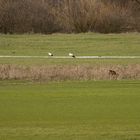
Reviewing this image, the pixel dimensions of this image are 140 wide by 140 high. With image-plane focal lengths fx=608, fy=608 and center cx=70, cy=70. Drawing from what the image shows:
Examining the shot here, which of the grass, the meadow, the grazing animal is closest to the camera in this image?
the grass

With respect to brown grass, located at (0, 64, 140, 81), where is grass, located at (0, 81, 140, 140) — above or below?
above

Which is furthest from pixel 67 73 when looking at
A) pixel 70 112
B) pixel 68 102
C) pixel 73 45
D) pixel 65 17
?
pixel 65 17

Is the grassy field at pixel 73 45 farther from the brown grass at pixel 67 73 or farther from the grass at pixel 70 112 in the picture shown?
the grass at pixel 70 112

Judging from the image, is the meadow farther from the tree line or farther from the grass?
the tree line

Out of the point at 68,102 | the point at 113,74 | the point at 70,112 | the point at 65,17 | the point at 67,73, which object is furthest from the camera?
the point at 65,17

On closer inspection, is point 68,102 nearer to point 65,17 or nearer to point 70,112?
point 70,112

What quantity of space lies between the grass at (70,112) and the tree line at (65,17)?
113 ft

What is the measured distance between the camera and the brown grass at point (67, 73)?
23578 millimetres

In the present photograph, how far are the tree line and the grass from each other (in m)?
34.5

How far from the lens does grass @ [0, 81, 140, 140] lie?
427 inches

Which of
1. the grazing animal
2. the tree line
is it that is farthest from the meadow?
the tree line

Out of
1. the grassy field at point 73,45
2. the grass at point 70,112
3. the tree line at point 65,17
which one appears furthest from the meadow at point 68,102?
the tree line at point 65,17

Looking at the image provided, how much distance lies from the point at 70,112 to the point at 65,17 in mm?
43251

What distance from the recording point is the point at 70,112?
13422 millimetres
